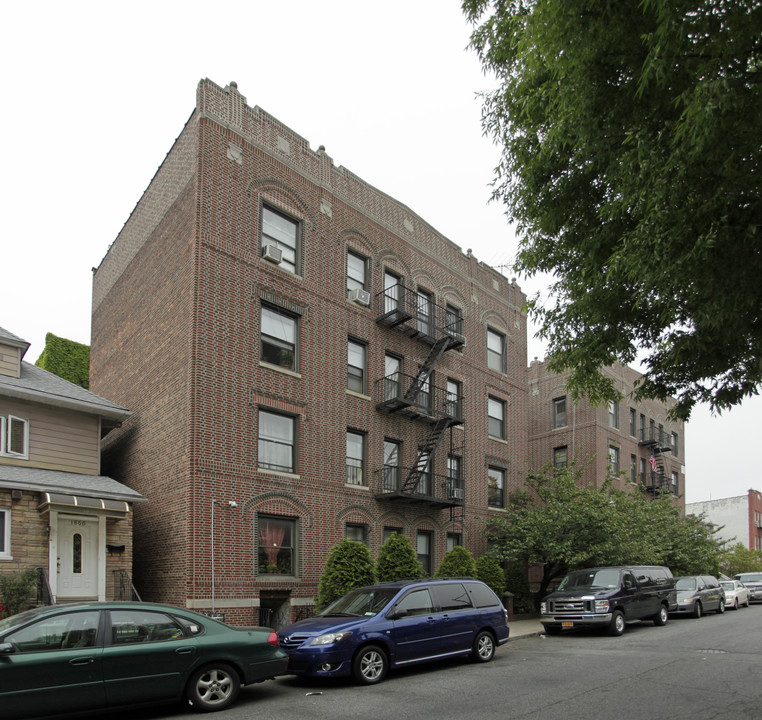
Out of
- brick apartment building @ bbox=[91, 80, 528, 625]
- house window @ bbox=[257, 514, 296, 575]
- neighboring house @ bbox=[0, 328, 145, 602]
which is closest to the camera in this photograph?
neighboring house @ bbox=[0, 328, 145, 602]

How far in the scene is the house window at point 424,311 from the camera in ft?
77.6

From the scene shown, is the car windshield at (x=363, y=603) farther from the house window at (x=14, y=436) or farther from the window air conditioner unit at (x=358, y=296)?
the window air conditioner unit at (x=358, y=296)

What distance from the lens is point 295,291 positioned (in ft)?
64.7

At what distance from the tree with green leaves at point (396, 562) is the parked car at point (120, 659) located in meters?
8.79

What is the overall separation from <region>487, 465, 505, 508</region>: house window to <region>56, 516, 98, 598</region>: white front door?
1451 cm

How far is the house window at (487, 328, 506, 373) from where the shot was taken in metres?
27.8

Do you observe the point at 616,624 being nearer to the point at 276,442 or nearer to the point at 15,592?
the point at 276,442

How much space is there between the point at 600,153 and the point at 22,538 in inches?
524

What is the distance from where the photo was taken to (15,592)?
13.6 m

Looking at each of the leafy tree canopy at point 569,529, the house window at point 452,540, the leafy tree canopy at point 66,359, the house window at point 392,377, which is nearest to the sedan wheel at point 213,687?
the house window at point 392,377

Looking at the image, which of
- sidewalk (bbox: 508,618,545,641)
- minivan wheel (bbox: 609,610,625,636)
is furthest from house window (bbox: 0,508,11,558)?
minivan wheel (bbox: 609,610,625,636)

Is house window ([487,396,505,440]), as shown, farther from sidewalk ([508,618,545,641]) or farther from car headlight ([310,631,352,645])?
car headlight ([310,631,352,645])

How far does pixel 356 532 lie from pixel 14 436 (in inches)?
363

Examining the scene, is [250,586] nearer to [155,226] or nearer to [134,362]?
[134,362]
